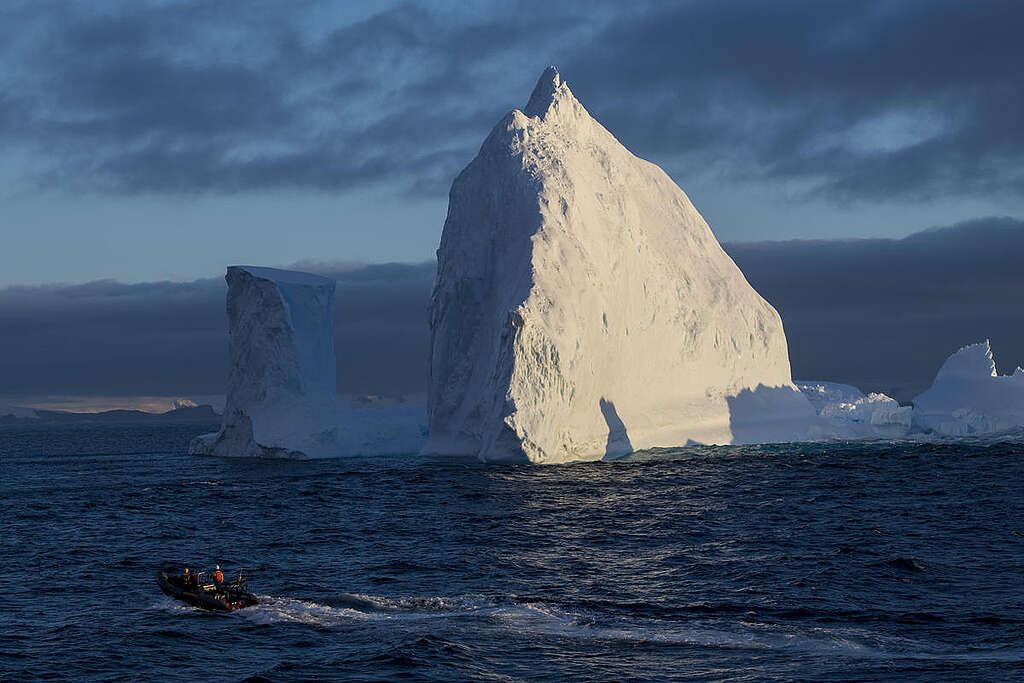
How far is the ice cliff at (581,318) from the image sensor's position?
163 ft

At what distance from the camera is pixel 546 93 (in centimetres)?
6041

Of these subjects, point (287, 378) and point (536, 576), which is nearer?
point (536, 576)

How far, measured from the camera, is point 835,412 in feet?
226

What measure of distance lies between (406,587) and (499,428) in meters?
21.9

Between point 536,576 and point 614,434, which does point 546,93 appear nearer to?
point 614,434

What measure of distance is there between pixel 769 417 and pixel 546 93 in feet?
76.0

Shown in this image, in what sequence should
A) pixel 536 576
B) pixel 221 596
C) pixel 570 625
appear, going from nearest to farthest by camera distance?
pixel 570 625 < pixel 221 596 < pixel 536 576

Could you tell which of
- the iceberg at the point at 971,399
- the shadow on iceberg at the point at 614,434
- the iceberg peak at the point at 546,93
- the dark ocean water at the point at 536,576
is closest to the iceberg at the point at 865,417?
the iceberg at the point at 971,399

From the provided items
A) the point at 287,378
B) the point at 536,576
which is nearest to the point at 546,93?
the point at 287,378

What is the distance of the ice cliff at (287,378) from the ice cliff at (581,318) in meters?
7.21

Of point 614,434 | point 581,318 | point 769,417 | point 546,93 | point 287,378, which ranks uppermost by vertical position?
point 546,93

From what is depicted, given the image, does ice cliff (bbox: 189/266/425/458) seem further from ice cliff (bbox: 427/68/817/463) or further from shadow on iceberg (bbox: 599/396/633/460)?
shadow on iceberg (bbox: 599/396/633/460)

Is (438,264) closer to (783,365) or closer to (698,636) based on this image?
(783,365)

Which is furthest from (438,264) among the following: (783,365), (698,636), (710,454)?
(698,636)
